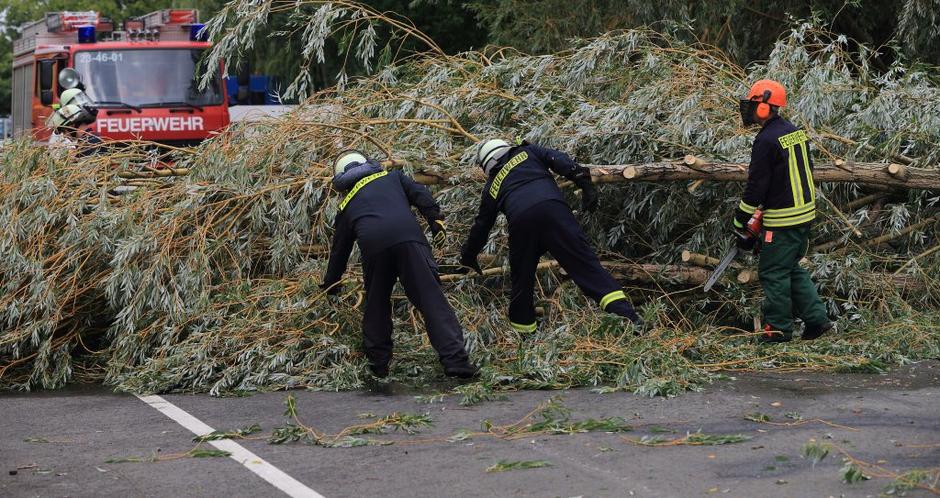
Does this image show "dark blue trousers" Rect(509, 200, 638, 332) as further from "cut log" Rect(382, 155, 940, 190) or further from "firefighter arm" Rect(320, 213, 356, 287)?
"firefighter arm" Rect(320, 213, 356, 287)

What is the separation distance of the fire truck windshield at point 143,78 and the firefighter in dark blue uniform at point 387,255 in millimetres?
7570

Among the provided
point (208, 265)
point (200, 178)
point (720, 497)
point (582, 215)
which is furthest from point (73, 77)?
point (720, 497)

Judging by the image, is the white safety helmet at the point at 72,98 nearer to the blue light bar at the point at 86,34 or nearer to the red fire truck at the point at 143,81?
the red fire truck at the point at 143,81

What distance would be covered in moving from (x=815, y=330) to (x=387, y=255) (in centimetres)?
304

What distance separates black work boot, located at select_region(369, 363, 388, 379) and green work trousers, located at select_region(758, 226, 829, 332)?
2.67 m

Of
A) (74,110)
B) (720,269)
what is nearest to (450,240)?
(720,269)

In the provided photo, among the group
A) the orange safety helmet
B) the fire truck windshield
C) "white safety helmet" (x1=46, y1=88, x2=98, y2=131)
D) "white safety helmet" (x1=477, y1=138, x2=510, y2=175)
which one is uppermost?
the orange safety helmet

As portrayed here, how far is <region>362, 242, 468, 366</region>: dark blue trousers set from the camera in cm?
765

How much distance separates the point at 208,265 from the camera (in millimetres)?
8617

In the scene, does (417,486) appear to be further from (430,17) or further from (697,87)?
(430,17)

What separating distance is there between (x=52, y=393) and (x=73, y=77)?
24.0 feet

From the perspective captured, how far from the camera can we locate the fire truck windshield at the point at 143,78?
14.9m

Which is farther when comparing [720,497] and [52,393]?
[52,393]

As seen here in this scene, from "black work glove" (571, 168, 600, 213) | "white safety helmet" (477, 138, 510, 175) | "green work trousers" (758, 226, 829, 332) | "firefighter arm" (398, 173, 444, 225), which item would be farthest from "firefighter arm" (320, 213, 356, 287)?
"green work trousers" (758, 226, 829, 332)
